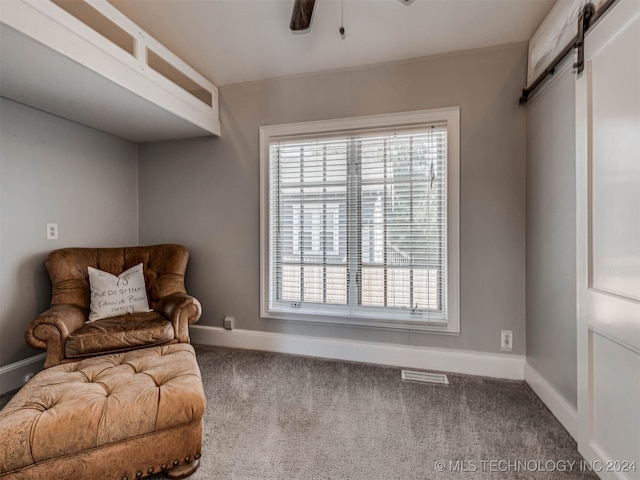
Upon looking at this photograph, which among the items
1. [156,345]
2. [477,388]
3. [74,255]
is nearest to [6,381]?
[74,255]

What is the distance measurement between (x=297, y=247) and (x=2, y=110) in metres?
2.29

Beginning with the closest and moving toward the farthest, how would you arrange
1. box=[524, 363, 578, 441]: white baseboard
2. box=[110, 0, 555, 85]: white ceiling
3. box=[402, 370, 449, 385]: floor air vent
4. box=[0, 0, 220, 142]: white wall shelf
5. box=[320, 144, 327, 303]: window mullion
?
1. box=[0, 0, 220, 142]: white wall shelf
2. box=[524, 363, 578, 441]: white baseboard
3. box=[110, 0, 555, 85]: white ceiling
4. box=[402, 370, 449, 385]: floor air vent
5. box=[320, 144, 327, 303]: window mullion

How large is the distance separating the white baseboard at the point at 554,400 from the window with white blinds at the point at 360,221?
24.7 inches

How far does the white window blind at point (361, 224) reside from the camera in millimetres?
2334

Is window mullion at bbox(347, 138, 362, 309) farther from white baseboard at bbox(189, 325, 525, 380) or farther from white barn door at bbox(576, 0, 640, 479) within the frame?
white barn door at bbox(576, 0, 640, 479)

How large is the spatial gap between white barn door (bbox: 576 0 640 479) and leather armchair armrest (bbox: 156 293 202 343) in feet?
7.50

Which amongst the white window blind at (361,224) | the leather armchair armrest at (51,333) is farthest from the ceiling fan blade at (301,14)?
the leather armchair armrest at (51,333)

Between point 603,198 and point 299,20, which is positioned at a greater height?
point 299,20

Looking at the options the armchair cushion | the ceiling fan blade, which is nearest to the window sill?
the armchair cushion

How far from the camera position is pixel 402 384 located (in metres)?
2.11

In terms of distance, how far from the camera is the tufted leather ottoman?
1062mm

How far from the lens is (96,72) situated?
5.42 feet

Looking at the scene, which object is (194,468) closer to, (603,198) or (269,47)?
(603,198)

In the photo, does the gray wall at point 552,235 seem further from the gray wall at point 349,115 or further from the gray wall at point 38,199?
the gray wall at point 38,199
